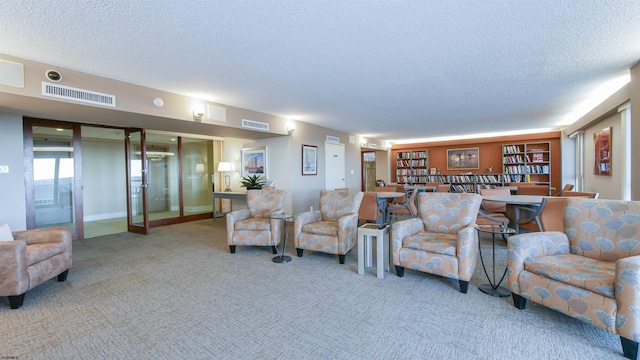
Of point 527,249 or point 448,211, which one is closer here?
point 527,249

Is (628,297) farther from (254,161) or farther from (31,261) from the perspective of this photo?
(254,161)

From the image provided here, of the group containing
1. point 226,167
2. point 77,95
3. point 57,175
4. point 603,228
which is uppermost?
point 77,95

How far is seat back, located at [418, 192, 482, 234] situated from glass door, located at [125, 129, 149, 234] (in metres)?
5.27

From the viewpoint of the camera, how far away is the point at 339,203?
4230mm

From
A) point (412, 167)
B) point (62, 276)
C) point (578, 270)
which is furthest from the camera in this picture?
point (412, 167)

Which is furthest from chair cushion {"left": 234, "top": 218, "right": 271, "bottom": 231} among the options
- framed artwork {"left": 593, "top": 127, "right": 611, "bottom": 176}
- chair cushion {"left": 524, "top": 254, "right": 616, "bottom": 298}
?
framed artwork {"left": 593, "top": 127, "right": 611, "bottom": 176}

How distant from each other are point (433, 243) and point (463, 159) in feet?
27.0

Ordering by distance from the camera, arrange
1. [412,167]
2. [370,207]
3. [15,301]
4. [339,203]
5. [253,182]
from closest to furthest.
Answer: [15,301] < [339,203] < [370,207] < [253,182] < [412,167]

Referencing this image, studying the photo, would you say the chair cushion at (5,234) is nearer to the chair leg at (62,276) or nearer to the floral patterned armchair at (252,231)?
the chair leg at (62,276)

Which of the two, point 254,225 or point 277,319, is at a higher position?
point 254,225

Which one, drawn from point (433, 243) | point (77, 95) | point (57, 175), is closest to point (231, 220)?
point (77, 95)

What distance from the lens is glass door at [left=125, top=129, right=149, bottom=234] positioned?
5.67 metres

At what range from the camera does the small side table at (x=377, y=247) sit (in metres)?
3.13

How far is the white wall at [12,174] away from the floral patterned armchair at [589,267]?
6.46m
